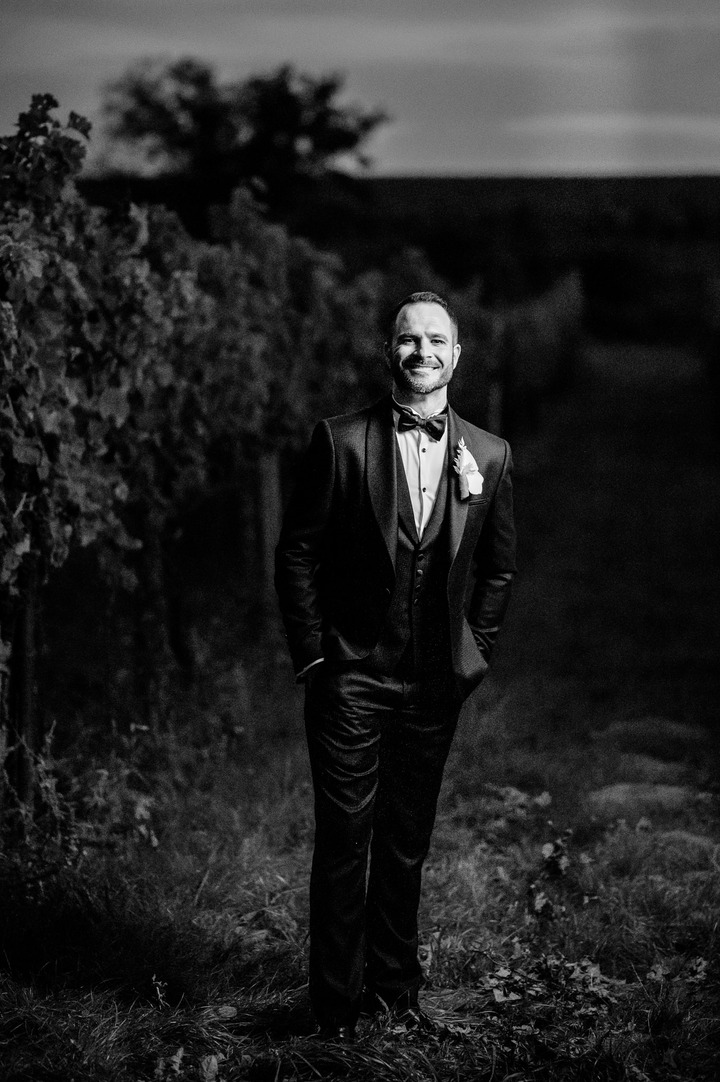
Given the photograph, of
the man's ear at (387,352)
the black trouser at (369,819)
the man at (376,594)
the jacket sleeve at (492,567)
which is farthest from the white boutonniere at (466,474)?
the black trouser at (369,819)

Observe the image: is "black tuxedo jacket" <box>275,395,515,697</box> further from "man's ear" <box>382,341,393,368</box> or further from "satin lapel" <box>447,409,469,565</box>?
"man's ear" <box>382,341,393,368</box>

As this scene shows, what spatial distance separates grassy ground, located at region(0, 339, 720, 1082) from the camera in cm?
345

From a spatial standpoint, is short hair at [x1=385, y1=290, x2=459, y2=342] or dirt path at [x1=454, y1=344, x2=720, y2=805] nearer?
short hair at [x1=385, y1=290, x2=459, y2=342]

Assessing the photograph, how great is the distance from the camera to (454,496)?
10.9ft

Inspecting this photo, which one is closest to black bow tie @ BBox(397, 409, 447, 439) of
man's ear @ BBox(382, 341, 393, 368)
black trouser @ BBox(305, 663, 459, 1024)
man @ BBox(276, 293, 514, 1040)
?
man @ BBox(276, 293, 514, 1040)

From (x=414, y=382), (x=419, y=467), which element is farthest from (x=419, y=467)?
(x=414, y=382)

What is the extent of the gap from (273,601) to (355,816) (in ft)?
14.2

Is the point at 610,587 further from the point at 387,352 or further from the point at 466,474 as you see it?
the point at 387,352

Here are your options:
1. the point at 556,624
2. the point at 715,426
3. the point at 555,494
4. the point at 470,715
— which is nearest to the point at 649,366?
the point at 715,426

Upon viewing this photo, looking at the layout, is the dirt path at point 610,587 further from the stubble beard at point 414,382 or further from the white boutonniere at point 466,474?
the stubble beard at point 414,382

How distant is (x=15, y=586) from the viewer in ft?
14.9

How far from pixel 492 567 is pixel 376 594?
1.37 feet

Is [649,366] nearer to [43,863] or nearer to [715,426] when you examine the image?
[715,426]

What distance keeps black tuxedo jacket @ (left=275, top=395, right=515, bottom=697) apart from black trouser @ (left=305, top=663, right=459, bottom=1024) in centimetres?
10
